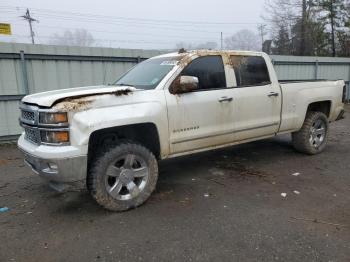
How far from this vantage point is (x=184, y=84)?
4.30 m

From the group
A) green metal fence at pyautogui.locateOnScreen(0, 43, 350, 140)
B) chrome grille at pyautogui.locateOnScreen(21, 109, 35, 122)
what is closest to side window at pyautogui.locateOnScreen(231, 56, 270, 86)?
chrome grille at pyautogui.locateOnScreen(21, 109, 35, 122)

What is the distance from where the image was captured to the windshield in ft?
14.8

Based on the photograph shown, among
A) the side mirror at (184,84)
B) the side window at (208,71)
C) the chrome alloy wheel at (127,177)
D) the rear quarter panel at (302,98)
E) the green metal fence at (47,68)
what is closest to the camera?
the chrome alloy wheel at (127,177)

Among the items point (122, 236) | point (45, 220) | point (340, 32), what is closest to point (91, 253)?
point (122, 236)

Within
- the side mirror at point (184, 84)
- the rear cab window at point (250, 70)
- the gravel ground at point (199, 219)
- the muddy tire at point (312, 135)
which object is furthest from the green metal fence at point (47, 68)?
the muddy tire at point (312, 135)

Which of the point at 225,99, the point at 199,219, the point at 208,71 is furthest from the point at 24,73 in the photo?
the point at 199,219

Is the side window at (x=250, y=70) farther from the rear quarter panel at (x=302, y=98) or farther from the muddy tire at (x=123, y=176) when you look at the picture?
the muddy tire at (x=123, y=176)

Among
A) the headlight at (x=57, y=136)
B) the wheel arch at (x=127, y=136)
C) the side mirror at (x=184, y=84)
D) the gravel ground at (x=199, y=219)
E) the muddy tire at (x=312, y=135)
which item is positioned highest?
the side mirror at (x=184, y=84)

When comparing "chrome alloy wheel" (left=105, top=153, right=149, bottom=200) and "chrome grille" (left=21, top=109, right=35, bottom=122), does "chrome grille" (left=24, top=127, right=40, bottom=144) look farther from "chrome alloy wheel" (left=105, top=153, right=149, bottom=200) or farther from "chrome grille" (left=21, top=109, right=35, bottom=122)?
"chrome alloy wheel" (left=105, top=153, right=149, bottom=200)

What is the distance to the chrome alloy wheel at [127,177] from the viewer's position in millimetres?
3945

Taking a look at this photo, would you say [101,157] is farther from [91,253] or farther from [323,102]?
[323,102]

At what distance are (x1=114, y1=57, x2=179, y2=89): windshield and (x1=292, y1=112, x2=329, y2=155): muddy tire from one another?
3.06 m

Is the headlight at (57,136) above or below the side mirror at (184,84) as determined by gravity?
below

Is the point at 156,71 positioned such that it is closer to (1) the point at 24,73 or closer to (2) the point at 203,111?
(2) the point at 203,111
